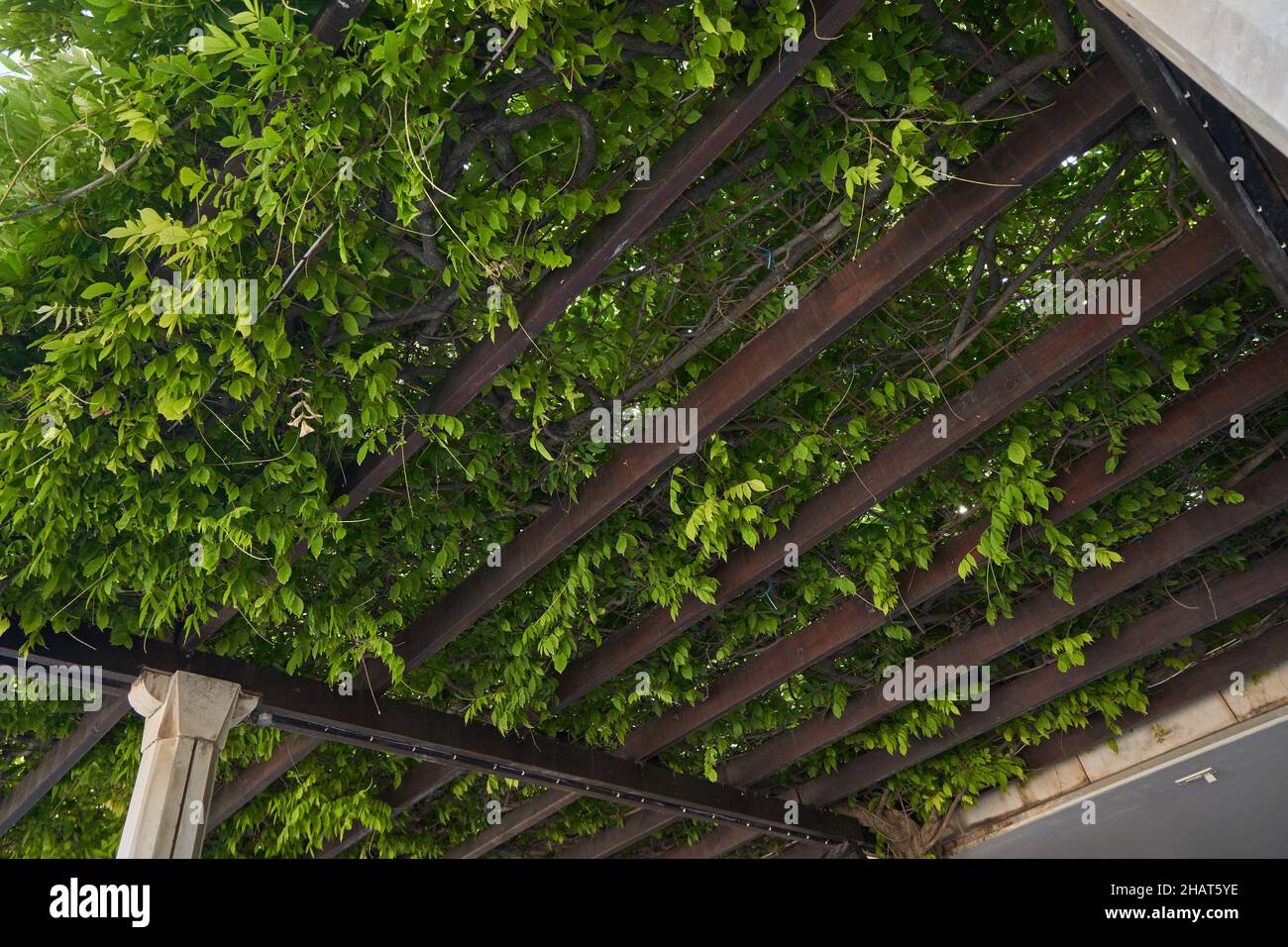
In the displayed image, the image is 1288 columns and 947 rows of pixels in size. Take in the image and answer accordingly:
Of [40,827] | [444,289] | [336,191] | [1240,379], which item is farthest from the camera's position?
[40,827]

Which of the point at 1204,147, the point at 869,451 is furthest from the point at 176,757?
the point at 1204,147

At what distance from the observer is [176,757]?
3705mm

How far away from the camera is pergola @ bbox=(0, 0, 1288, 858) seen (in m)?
2.48

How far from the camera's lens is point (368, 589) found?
394 centimetres

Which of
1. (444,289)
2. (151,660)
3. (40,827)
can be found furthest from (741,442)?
(40,827)

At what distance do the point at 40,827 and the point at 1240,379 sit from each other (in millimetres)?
6412

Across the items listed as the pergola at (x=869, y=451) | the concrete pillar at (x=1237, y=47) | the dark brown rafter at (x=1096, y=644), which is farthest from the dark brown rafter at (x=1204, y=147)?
the dark brown rafter at (x=1096, y=644)

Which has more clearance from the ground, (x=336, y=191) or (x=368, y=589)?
(x=336, y=191)

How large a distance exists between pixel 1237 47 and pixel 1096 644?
4.38m

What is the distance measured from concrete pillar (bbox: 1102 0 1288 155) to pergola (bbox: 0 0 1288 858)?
3.28ft

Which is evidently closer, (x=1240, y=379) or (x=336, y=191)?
(x=336, y=191)

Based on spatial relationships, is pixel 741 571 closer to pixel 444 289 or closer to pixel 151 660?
pixel 444 289

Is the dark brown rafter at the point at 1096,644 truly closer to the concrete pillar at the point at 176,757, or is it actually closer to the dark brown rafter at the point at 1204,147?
the dark brown rafter at the point at 1204,147

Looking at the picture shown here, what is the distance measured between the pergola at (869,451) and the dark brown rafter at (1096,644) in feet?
0.05
